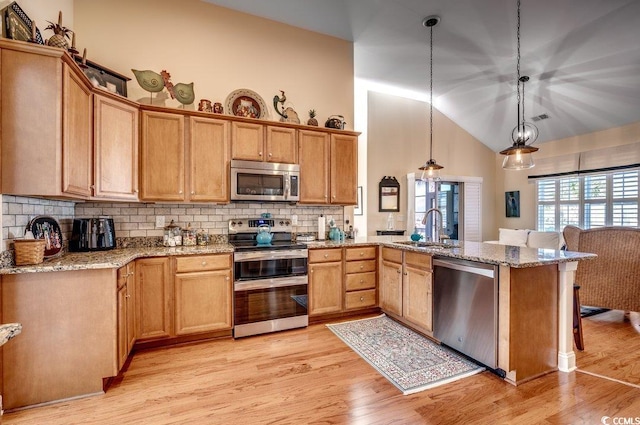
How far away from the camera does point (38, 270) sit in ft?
6.35

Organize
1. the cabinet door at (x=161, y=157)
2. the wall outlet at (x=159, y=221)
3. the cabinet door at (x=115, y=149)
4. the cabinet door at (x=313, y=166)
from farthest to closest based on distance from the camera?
the cabinet door at (x=313, y=166) → the wall outlet at (x=159, y=221) → the cabinet door at (x=161, y=157) → the cabinet door at (x=115, y=149)

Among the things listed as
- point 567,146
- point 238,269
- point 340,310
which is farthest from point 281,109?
point 567,146

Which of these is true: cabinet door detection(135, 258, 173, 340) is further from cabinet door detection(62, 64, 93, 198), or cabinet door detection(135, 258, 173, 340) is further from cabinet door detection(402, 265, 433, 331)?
cabinet door detection(402, 265, 433, 331)

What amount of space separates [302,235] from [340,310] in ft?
3.50

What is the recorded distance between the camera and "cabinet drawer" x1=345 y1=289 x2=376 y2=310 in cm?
359

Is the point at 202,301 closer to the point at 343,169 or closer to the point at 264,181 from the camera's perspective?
the point at 264,181

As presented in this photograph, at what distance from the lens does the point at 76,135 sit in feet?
7.30

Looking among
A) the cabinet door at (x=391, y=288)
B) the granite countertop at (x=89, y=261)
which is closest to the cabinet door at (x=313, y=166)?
the cabinet door at (x=391, y=288)

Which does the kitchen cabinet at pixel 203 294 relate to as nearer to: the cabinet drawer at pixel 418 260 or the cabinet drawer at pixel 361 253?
the cabinet drawer at pixel 361 253

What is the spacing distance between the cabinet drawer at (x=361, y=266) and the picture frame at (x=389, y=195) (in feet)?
7.81

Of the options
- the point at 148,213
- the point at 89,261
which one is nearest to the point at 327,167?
the point at 148,213

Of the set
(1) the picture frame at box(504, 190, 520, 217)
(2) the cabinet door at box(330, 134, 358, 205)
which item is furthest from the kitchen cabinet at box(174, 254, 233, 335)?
(1) the picture frame at box(504, 190, 520, 217)

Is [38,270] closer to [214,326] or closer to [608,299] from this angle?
[214,326]

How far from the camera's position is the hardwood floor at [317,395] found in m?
1.87
